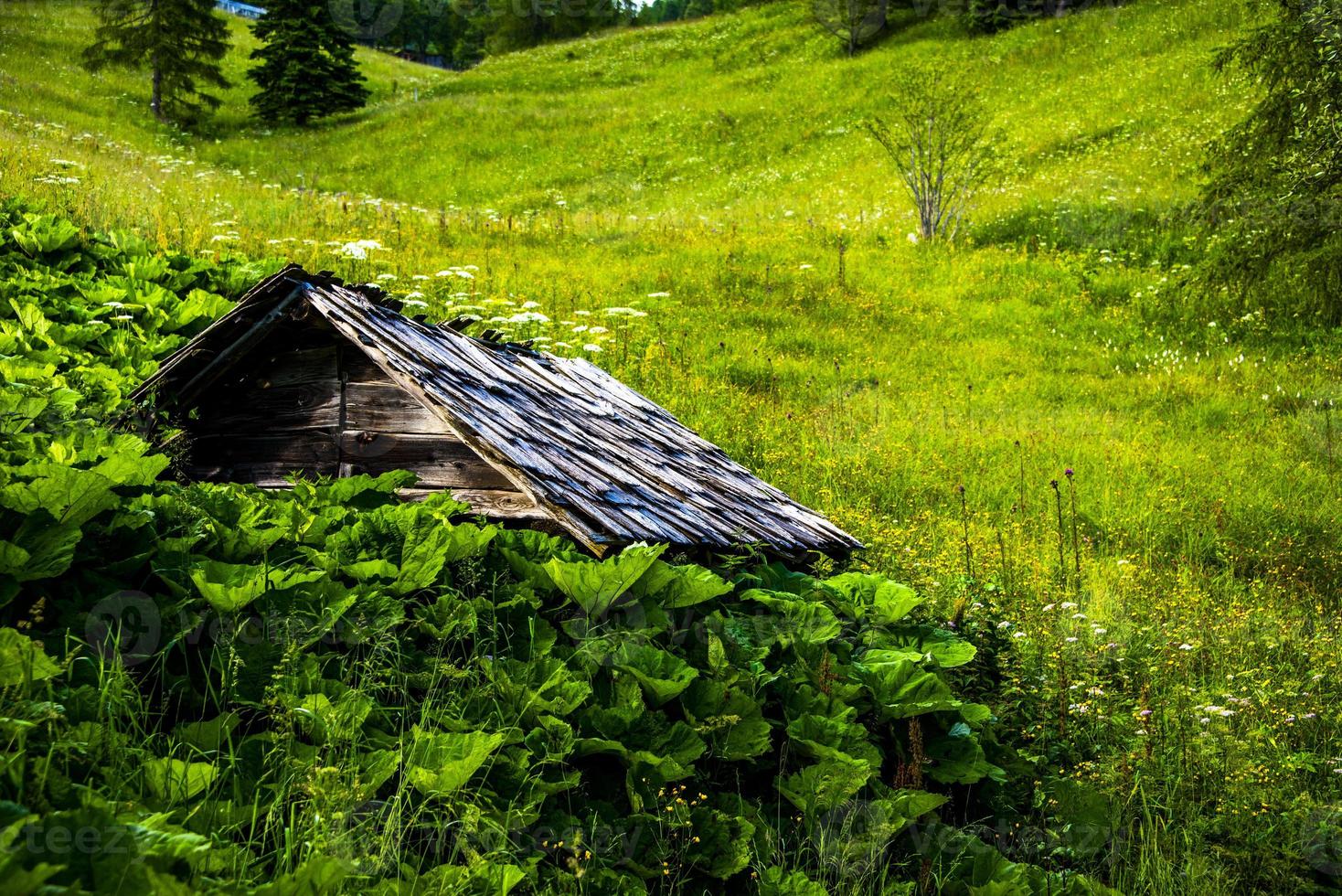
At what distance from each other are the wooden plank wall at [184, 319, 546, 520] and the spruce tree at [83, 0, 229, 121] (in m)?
31.9

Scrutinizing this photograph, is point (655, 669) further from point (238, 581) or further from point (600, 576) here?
point (238, 581)

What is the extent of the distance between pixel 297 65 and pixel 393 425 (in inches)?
1391

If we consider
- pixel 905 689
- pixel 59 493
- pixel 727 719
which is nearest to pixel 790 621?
pixel 905 689

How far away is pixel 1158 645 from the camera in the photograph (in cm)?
564

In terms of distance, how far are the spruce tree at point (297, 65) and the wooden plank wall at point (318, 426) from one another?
34298mm

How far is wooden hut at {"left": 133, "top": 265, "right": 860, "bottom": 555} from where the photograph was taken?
12.6ft

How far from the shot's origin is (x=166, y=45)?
97.9 feet

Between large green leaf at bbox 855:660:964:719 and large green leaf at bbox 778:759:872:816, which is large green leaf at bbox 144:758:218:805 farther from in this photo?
large green leaf at bbox 855:660:964:719

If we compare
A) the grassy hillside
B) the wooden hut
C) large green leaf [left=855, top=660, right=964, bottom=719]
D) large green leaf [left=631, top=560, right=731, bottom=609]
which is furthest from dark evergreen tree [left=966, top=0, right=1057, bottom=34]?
large green leaf [left=631, top=560, right=731, bottom=609]

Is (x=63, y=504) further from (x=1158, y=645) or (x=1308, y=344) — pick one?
(x=1308, y=344)

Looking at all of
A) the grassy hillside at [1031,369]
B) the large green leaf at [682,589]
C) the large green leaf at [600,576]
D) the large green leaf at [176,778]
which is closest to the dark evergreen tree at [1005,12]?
the grassy hillside at [1031,369]

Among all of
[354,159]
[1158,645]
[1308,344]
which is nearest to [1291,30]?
[1308,344]

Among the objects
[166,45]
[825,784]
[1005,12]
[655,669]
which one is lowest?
[825,784]

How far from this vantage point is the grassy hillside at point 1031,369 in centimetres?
461
